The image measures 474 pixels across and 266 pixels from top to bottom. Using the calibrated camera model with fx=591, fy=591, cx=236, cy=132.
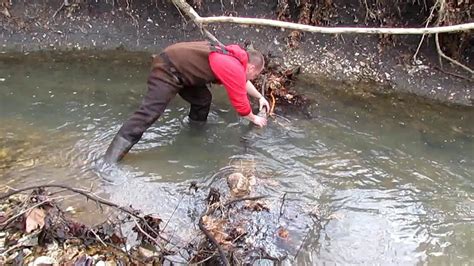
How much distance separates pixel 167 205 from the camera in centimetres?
480

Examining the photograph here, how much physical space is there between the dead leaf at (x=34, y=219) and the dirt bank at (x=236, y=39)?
12.8ft

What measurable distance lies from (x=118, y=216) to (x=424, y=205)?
8.33 feet

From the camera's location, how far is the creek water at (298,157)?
4648mm

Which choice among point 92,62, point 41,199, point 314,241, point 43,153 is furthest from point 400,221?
point 92,62

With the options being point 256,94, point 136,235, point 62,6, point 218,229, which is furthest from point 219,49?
point 62,6

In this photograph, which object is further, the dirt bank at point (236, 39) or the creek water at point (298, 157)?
the dirt bank at point (236, 39)

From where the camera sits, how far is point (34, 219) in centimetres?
400

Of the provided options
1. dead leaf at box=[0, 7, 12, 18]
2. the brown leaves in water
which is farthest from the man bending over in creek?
dead leaf at box=[0, 7, 12, 18]

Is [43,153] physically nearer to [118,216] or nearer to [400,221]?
[118,216]

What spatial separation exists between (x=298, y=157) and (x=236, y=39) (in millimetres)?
2632

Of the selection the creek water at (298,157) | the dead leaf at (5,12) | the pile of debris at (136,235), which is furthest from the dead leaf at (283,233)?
the dead leaf at (5,12)

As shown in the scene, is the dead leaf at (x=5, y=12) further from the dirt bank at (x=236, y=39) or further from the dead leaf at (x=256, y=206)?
the dead leaf at (x=256, y=206)

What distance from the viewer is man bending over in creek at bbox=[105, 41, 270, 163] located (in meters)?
4.86

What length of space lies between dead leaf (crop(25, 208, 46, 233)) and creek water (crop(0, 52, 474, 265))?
1.85 feet
